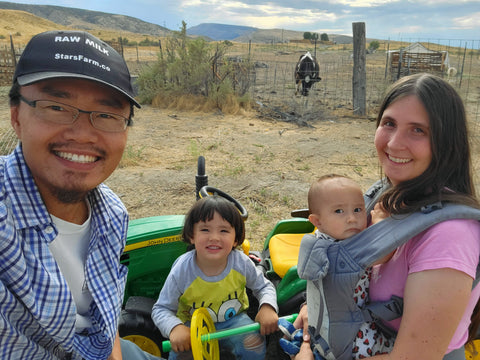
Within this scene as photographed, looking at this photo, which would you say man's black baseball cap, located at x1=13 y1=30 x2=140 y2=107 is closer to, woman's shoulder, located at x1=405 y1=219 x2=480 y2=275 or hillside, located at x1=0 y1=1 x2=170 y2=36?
woman's shoulder, located at x1=405 y1=219 x2=480 y2=275

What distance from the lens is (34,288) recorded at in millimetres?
1290

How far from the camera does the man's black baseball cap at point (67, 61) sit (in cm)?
133

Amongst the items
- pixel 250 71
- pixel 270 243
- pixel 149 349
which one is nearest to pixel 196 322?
pixel 149 349

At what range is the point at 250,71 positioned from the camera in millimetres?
13383

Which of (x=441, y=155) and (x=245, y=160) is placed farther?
(x=245, y=160)

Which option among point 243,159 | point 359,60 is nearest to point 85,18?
point 359,60

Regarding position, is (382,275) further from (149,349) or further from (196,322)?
(149,349)

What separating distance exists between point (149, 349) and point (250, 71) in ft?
39.0

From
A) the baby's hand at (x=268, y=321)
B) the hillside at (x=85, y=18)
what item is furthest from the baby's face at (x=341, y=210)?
the hillside at (x=85, y=18)

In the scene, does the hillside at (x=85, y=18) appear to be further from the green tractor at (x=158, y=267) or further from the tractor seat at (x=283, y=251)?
the tractor seat at (x=283, y=251)

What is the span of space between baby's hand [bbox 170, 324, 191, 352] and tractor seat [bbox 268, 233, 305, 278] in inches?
33.0

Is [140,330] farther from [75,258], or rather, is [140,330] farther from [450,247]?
[450,247]

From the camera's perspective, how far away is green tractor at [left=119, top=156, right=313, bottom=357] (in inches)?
98.7

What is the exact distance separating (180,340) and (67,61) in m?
1.51
